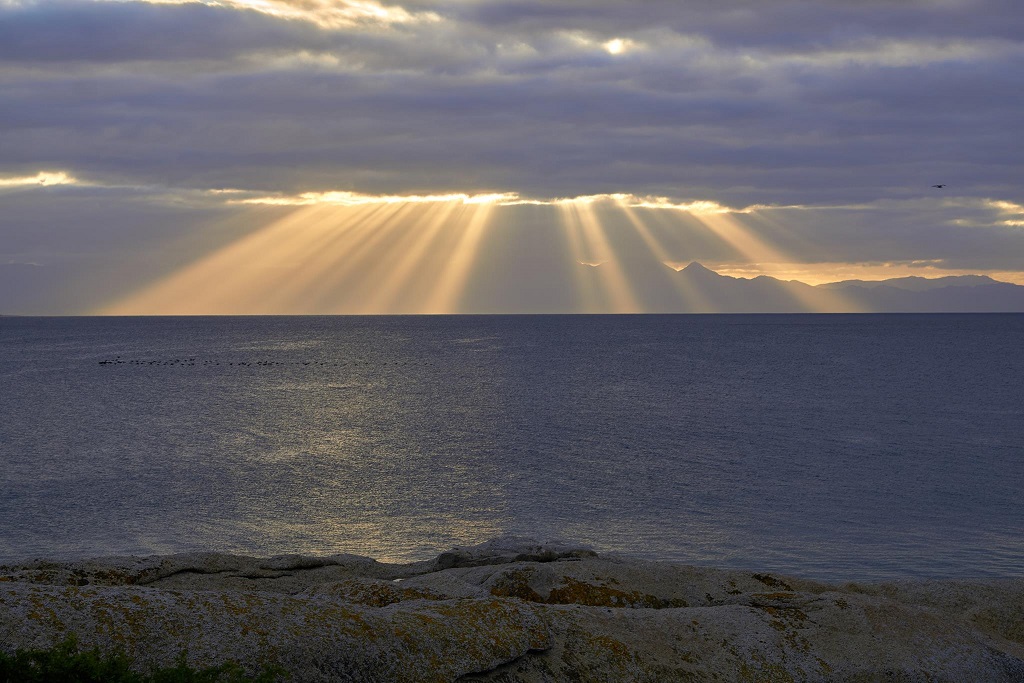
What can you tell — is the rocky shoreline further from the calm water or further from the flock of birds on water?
the flock of birds on water

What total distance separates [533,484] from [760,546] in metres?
17.7

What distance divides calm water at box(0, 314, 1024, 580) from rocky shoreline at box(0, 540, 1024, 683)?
20689mm

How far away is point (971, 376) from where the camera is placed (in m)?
136

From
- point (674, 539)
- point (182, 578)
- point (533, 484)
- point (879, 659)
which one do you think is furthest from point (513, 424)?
point (879, 659)

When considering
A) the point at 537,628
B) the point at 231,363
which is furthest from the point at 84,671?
the point at 231,363

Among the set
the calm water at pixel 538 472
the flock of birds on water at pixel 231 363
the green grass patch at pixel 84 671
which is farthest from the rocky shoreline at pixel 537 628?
the flock of birds on water at pixel 231 363

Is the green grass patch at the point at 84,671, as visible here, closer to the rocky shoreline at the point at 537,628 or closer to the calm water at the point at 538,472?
the rocky shoreline at the point at 537,628

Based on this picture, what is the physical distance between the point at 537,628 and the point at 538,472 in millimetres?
46285

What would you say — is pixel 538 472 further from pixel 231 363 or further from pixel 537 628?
pixel 231 363

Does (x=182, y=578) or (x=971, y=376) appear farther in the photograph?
(x=971, y=376)

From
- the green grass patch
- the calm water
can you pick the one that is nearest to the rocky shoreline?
the green grass patch

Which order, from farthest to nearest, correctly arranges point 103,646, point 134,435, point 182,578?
point 134,435, point 182,578, point 103,646

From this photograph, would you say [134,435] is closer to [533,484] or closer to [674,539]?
[533,484]

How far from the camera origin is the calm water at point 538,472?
39.1 metres
